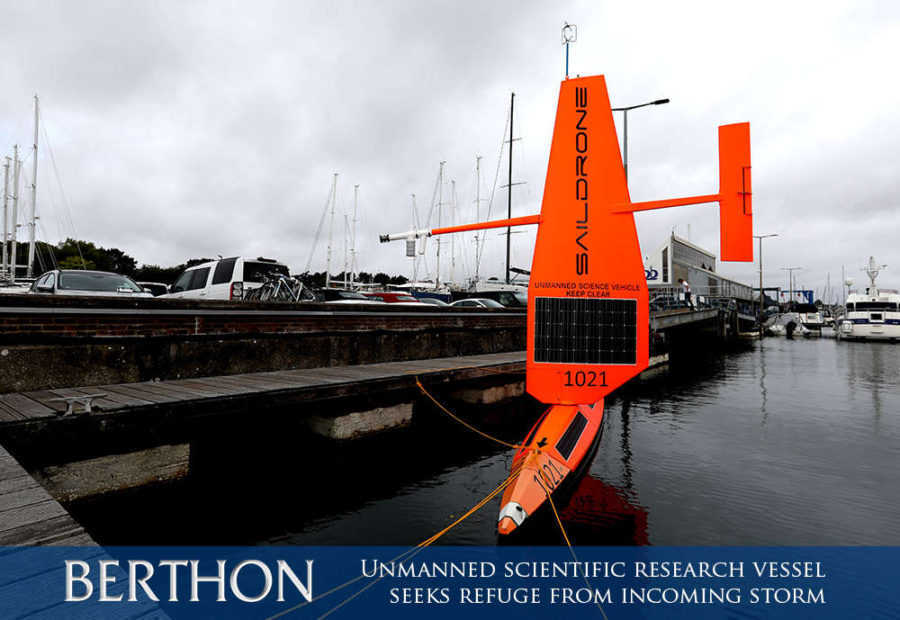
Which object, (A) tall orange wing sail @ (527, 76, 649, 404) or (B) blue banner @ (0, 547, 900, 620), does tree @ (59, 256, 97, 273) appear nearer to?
(B) blue banner @ (0, 547, 900, 620)

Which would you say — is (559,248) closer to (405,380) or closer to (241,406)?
(405,380)

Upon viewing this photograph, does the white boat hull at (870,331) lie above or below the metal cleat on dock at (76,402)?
below

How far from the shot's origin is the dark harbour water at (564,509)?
19.7ft

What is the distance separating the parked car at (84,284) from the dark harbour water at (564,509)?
160 inches

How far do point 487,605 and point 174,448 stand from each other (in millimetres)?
4329

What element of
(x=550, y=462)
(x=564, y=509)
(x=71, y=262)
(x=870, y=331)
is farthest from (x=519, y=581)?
(x=71, y=262)

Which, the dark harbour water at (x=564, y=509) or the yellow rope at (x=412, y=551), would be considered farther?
the dark harbour water at (x=564, y=509)

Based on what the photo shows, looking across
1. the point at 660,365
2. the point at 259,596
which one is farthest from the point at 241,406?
the point at 660,365

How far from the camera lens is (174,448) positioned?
241 inches

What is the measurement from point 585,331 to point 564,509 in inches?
105

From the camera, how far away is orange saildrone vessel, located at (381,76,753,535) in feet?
23.0

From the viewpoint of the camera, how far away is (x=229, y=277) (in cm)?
1248

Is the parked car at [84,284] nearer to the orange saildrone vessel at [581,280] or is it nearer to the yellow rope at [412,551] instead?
the yellow rope at [412,551]

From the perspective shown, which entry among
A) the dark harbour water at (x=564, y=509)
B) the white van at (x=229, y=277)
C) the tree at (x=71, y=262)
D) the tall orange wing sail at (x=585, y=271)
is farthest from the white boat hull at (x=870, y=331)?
the tree at (x=71, y=262)
